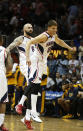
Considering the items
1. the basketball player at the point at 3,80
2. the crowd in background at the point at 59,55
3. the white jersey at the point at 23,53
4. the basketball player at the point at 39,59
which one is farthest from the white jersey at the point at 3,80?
the crowd in background at the point at 59,55

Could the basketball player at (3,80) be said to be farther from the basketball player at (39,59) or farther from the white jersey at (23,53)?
the white jersey at (23,53)

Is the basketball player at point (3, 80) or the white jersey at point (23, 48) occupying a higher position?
the white jersey at point (23, 48)

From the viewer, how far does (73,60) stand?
604 inches

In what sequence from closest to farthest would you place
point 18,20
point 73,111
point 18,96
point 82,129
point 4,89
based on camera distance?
point 4,89 → point 82,129 → point 73,111 → point 18,96 → point 18,20

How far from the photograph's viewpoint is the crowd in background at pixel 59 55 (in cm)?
1375

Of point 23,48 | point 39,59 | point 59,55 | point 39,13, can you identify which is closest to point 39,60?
point 39,59

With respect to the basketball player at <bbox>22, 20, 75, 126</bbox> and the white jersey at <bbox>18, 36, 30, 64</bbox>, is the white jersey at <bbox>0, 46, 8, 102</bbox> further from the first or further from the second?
the white jersey at <bbox>18, 36, 30, 64</bbox>

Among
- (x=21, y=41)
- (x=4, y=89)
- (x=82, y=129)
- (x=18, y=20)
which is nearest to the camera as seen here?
(x=4, y=89)

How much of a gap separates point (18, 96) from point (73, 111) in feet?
6.53

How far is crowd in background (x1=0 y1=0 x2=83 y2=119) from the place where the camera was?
13747 millimetres

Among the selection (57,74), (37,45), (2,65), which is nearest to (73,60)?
(57,74)

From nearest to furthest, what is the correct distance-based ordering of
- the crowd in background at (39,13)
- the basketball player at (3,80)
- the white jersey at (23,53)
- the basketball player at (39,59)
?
the basketball player at (3,80), the basketball player at (39,59), the white jersey at (23,53), the crowd in background at (39,13)

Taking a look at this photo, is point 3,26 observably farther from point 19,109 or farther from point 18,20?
point 19,109

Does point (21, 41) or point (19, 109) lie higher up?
point (21, 41)
